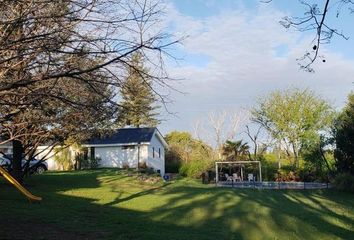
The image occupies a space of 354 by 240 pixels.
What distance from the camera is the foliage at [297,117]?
47562 millimetres

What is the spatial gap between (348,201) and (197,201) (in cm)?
744

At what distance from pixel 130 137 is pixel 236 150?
11.0 m

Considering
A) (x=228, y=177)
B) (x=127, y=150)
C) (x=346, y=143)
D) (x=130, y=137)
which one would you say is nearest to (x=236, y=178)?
(x=228, y=177)

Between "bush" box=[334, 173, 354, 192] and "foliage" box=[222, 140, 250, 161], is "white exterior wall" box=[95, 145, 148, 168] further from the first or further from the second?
"bush" box=[334, 173, 354, 192]

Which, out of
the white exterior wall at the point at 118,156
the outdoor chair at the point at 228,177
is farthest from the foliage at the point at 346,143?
the white exterior wall at the point at 118,156

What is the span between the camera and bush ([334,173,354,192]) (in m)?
27.6

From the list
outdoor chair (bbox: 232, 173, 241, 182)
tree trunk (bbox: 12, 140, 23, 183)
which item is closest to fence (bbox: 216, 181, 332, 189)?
outdoor chair (bbox: 232, 173, 241, 182)

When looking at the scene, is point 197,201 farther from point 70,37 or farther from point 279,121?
point 279,121

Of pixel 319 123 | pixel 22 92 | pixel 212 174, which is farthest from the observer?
pixel 319 123

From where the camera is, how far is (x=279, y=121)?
1897 inches

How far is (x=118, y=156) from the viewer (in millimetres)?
48375

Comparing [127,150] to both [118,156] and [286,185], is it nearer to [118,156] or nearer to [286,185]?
[118,156]

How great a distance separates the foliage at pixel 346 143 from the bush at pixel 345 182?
1.68 metres

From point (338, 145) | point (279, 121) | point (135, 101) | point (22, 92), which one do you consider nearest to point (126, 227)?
point (135, 101)
